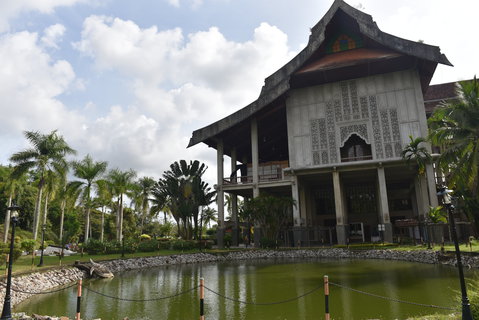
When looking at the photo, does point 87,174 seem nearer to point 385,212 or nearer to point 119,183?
point 119,183

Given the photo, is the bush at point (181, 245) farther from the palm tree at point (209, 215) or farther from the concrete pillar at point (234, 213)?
the palm tree at point (209, 215)

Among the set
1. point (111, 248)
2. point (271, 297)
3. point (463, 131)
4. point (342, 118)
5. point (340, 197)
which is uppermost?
point (342, 118)

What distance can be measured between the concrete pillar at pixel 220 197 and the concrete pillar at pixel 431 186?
1796 centimetres

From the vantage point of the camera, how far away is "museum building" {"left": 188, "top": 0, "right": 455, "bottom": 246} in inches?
1155

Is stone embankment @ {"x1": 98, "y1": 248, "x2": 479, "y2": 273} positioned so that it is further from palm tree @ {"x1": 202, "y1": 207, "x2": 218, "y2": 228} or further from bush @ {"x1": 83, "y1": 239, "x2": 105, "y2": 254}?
palm tree @ {"x1": 202, "y1": 207, "x2": 218, "y2": 228}

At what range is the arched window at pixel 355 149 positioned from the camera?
3189 cm

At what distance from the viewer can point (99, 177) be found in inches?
1236

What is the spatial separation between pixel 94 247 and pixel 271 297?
19.0 meters

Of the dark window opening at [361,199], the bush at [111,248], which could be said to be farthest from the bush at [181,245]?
the dark window opening at [361,199]

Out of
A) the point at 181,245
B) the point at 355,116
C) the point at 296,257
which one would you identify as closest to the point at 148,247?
the point at 181,245

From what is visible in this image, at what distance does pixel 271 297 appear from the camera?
10727 millimetres

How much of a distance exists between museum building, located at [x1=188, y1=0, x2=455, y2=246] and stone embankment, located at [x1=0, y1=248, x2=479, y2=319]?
13.9 ft

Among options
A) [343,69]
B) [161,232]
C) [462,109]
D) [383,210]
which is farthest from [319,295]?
[161,232]

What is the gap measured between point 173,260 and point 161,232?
36520mm
